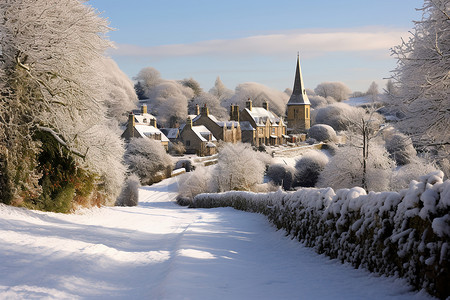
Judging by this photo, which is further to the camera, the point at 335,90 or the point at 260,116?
the point at 335,90

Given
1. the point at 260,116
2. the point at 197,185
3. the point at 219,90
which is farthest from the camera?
the point at 219,90

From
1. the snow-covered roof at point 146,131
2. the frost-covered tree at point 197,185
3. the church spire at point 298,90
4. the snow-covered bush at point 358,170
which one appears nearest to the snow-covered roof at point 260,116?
the church spire at point 298,90

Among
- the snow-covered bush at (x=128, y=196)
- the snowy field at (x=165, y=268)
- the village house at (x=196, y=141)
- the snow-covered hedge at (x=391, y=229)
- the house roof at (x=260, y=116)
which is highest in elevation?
the house roof at (x=260, y=116)

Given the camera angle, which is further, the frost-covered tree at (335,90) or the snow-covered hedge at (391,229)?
the frost-covered tree at (335,90)

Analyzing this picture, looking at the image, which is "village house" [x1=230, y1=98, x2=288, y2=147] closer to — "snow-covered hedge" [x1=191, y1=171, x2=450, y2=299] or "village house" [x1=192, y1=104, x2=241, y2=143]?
"village house" [x1=192, y1=104, x2=241, y2=143]

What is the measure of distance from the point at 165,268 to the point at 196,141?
67319 mm

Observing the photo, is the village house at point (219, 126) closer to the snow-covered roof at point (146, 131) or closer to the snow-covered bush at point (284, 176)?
the snow-covered roof at point (146, 131)

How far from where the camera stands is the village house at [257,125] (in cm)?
8650

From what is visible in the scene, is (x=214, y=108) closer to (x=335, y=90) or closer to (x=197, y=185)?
(x=335, y=90)

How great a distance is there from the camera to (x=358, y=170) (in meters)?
36.5

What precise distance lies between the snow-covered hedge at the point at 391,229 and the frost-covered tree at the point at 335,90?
151986 millimetres

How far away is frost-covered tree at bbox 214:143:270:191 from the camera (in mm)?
47719

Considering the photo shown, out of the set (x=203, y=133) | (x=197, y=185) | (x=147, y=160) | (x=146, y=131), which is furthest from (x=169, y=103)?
(x=197, y=185)

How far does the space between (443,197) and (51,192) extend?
43.8 feet
